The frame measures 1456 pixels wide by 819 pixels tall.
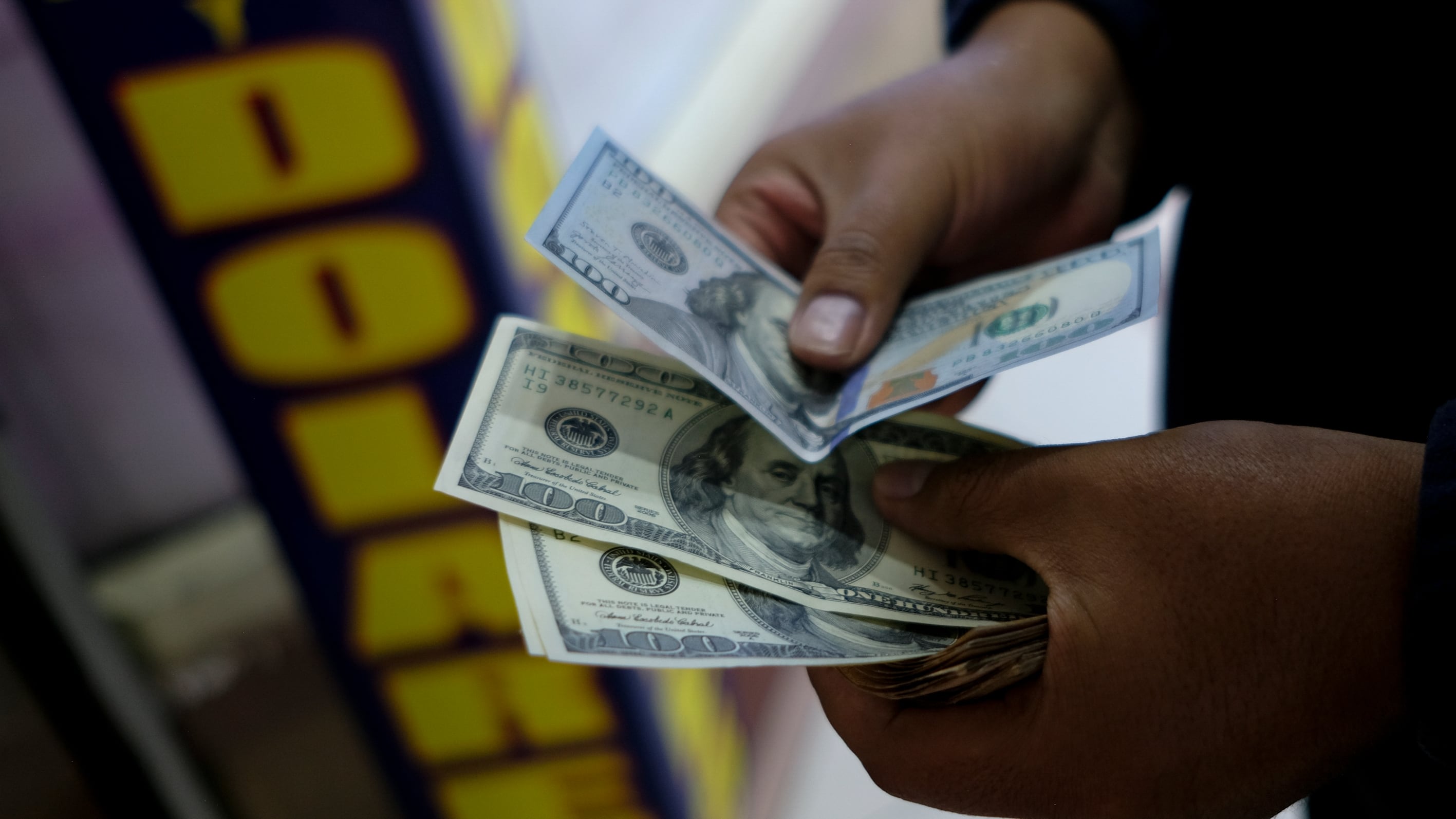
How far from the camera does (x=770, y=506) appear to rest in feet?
2.17

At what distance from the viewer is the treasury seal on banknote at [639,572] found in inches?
23.5

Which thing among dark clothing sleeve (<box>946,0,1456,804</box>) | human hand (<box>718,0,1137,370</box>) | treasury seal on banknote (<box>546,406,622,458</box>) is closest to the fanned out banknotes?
treasury seal on banknote (<box>546,406,622,458</box>)

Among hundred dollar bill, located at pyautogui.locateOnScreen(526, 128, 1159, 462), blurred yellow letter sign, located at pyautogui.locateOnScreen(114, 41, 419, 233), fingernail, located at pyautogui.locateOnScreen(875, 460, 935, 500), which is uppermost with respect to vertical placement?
blurred yellow letter sign, located at pyautogui.locateOnScreen(114, 41, 419, 233)

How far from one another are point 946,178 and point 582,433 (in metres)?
0.39

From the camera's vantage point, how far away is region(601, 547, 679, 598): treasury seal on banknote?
596 millimetres

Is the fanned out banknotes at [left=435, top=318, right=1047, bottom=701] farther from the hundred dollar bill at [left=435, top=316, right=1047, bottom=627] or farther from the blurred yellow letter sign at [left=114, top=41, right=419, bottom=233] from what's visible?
the blurred yellow letter sign at [left=114, top=41, right=419, bottom=233]

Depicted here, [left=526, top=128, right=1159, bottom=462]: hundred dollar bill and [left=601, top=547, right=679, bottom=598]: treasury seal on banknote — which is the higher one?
[left=526, top=128, right=1159, bottom=462]: hundred dollar bill

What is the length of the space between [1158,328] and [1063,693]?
6.71 ft

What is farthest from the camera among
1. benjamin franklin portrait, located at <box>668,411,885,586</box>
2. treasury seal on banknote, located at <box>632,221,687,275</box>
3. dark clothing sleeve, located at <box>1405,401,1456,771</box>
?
treasury seal on banknote, located at <box>632,221,687,275</box>

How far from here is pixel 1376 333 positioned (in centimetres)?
74

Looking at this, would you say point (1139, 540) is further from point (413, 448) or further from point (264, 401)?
point (264, 401)

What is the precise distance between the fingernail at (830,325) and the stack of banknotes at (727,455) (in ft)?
0.13

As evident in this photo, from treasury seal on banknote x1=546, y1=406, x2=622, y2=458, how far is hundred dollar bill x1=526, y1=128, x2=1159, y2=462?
3.8 inches

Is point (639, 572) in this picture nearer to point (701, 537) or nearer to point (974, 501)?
point (701, 537)
